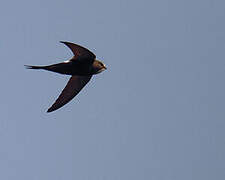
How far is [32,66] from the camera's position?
1600 centimetres

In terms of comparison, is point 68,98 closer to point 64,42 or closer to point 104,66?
point 104,66

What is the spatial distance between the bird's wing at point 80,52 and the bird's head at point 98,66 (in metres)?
0.29

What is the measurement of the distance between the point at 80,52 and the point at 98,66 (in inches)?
40.5

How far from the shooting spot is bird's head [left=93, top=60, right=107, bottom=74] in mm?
16969

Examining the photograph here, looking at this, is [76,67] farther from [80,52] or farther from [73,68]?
[80,52]

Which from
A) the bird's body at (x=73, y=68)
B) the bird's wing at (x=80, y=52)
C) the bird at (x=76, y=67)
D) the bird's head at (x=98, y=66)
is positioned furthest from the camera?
the bird's head at (x=98, y=66)

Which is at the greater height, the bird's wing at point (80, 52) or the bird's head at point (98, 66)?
the bird's wing at point (80, 52)

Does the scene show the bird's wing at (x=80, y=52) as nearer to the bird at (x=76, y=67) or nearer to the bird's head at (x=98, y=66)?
the bird at (x=76, y=67)

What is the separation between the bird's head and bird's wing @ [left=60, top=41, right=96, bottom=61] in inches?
11.5

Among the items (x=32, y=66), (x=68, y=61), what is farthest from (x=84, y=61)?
(x=32, y=66)

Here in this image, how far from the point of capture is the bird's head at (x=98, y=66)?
17.0 metres

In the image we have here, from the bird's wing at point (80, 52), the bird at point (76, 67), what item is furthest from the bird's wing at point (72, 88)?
the bird's wing at point (80, 52)

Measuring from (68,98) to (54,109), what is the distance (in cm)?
A: 66

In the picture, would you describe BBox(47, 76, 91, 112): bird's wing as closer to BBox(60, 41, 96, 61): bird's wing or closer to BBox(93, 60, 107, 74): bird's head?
BBox(93, 60, 107, 74): bird's head
